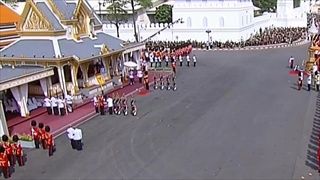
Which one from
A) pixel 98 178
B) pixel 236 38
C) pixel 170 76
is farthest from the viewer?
pixel 236 38

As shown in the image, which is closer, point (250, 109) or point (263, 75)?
point (250, 109)

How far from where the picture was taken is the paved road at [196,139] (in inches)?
635

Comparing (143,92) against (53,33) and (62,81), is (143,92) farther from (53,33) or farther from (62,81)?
(53,33)

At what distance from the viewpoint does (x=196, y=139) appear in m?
19.3

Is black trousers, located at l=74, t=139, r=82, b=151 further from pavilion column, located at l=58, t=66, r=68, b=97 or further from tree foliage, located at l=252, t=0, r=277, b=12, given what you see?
tree foliage, located at l=252, t=0, r=277, b=12

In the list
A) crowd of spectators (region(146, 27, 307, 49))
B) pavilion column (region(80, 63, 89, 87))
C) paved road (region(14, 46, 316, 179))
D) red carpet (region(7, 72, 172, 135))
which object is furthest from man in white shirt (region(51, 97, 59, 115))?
crowd of spectators (region(146, 27, 307, 49))

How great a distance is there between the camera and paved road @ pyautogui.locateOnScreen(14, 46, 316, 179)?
16125mm

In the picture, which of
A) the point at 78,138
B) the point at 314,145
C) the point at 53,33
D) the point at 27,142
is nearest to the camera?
the point at 314,145

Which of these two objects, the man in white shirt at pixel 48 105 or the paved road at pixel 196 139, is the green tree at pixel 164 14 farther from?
the man in white shirt at pixel 48 105

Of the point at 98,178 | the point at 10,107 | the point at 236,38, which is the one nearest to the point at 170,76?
the point at 10,107

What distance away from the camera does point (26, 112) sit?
81.0ft

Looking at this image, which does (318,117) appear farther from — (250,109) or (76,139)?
(76,139)

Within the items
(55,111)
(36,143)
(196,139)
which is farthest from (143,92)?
(36,143)

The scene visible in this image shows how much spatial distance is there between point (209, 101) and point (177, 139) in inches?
281
